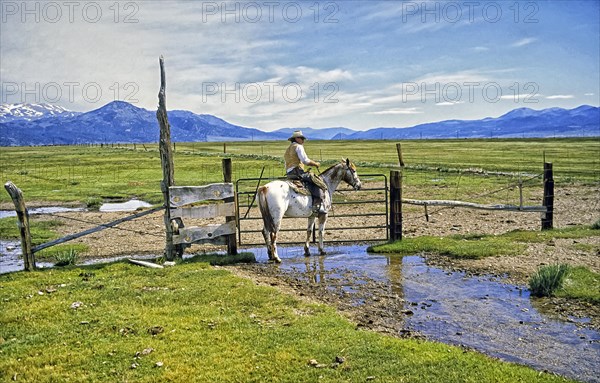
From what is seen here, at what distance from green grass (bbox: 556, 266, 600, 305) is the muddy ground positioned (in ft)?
1.12

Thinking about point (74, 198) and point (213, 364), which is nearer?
point (213, 364)

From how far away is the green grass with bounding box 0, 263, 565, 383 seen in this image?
6.79 meters

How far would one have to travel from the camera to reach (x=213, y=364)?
7113 mm

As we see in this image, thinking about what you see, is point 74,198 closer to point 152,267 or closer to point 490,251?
point 152,267

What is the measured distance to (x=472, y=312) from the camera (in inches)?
380

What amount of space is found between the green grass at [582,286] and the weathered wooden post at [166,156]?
10.3 metres

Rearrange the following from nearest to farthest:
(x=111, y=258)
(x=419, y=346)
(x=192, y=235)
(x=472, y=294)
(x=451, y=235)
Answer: (x=419, y=346) → (x=472, y=294) → (x=192, y=235) → (x=111, y=258) → (x=451, y=235)

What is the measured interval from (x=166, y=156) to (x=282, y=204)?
370cm

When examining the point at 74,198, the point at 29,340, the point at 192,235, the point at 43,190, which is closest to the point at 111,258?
the point at 192,235

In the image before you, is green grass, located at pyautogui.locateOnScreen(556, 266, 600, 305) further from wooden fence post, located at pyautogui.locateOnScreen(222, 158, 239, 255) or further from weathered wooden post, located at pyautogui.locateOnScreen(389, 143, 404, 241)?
wooden fence post, located at pyautogui.locateOnScreen(222, 158, 239, 255)

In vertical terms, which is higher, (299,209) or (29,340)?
(299,209)

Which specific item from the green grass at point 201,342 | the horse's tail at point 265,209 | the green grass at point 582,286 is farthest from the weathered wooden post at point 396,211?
the green grass at point 201,342

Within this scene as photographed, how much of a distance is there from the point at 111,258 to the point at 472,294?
11.4 meters

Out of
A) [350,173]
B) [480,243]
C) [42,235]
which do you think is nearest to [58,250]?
[42,235]
